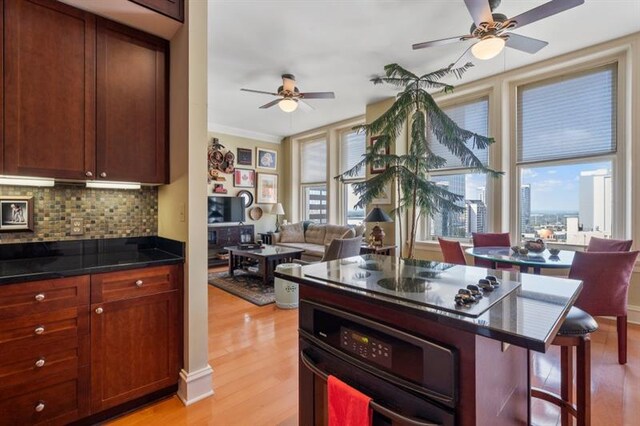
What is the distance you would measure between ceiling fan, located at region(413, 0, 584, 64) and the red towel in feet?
8.42

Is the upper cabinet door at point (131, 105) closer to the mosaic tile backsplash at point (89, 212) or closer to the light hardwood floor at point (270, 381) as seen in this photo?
the mosaic tile backsplash at point (89, 212)

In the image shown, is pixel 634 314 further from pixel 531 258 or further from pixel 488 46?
pixel 488 46

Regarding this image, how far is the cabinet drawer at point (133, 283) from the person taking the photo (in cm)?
172

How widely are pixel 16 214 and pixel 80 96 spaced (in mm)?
854

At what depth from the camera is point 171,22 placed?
2008 millimetres

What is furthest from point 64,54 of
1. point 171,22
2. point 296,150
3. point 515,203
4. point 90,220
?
point 296,150

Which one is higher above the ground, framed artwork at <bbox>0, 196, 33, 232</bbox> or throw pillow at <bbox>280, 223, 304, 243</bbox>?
framed artwork at <bbox>0, 196, 33, 232</bbox>

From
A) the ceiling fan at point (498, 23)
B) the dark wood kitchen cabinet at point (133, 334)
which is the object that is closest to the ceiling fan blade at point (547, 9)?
the ceiling fan at point (498, 23)

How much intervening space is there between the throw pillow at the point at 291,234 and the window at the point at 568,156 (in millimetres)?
3971

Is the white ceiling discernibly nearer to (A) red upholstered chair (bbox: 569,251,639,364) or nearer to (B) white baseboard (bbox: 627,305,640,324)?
(A) red upholstered chair (bbox: 569,251,639,364)

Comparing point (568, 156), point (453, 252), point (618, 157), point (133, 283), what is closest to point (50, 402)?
point (133, 283)

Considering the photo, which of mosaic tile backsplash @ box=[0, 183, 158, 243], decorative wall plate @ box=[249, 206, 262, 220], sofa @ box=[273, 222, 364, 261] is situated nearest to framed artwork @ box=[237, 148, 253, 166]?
decorative wall plate @ box=[249, 206, 262, 220]

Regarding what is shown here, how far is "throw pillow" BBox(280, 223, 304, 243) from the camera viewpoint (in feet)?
21.3

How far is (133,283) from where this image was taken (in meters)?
1.84
